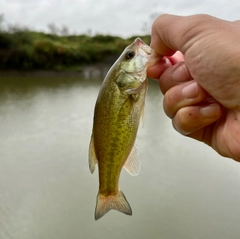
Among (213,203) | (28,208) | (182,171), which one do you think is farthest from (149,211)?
(28,208)

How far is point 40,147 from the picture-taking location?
23.4 feet

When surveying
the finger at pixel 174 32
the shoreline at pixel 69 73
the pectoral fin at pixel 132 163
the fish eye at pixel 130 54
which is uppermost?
the finger at pixel 174 32

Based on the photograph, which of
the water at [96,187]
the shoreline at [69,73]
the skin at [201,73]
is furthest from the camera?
the shoreline at [69,73]

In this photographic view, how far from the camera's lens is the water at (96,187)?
15.0 feet

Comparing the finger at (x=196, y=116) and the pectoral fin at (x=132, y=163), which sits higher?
the finger at (x=196, y=116)

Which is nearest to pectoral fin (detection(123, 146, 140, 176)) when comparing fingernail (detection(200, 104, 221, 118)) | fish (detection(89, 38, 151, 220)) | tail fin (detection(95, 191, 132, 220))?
fish (detection(89, 38, 151, 220))

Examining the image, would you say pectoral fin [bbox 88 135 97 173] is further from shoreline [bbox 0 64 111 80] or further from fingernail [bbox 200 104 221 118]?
shoreline [bbox 0 64 111 80]

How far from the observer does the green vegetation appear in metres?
19.7

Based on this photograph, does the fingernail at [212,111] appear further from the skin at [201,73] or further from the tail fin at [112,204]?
the tail fin at [112,204]

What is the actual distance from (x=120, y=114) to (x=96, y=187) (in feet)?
13.7

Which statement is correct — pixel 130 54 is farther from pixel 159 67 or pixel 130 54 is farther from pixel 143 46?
pixel 159 67

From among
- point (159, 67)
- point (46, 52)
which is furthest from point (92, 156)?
point (46, 52)

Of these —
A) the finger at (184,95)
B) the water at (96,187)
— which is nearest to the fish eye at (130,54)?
the finger at (184,95)

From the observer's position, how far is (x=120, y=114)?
1.49 metres
